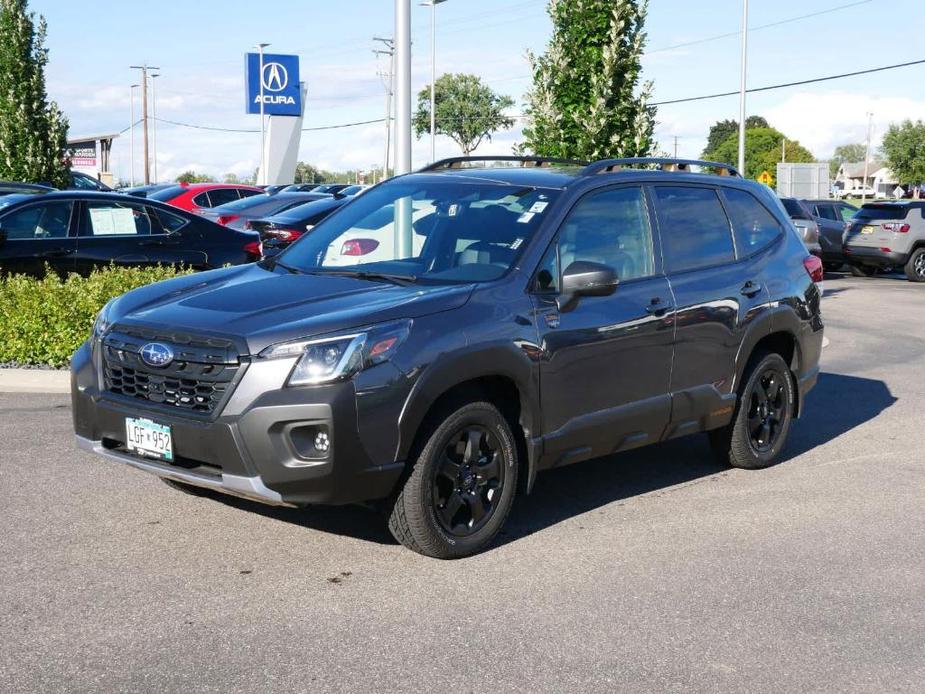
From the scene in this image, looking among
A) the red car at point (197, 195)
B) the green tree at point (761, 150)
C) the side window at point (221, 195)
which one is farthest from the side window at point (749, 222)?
the green tree at point (761, 150)

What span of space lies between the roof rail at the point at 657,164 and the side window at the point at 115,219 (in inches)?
273

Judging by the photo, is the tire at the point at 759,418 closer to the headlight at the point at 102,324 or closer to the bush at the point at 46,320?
the headlight at the point at 102,324

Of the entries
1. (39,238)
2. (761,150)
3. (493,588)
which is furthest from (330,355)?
(761,150)

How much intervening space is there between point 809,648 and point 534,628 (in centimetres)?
106

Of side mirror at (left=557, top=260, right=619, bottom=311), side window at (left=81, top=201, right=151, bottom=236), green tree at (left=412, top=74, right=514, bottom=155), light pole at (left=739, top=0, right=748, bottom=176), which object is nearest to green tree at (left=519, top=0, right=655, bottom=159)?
side window at (left=81, top=201, right=151, bottom=236)

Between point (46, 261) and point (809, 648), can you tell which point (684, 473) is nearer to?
point (809, 648)

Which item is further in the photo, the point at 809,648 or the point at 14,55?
the point at 14,55

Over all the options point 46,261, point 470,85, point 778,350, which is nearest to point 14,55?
point 46,261

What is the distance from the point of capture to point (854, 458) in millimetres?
8062

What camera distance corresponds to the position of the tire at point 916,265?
25828 millimetres

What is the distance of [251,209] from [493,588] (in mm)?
17408

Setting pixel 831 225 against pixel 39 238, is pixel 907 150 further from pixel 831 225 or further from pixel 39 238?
pixel 39 238

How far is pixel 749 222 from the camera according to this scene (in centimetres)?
758

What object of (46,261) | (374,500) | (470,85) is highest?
(470,85)
